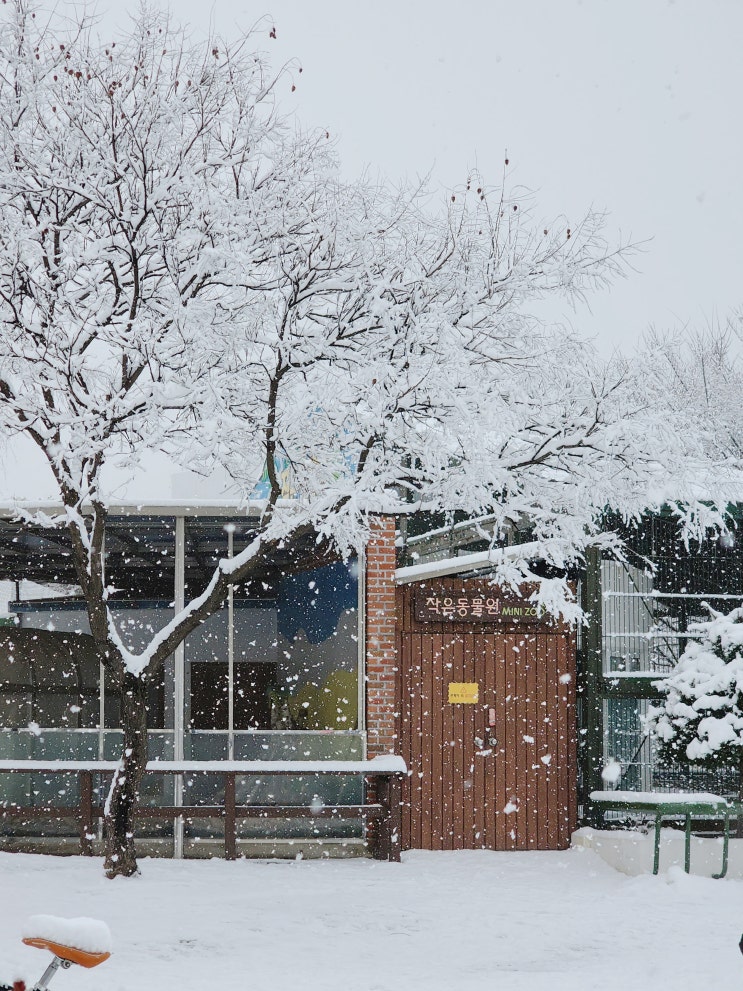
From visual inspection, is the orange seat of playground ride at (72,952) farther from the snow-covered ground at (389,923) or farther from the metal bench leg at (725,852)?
the metal bench leg at (725,852)

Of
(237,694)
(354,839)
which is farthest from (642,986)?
(237,694)

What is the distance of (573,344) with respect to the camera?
426 inches

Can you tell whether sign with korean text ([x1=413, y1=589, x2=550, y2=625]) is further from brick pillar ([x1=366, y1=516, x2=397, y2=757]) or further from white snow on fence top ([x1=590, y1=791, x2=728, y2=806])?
white snow on fence top ([x1=590, y1=791, x2=728, y2=806])

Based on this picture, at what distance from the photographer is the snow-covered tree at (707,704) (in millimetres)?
11617

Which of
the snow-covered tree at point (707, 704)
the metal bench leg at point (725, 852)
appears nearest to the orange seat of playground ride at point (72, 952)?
the metal bench leg at point (725, 852)

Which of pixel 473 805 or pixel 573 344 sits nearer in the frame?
pixel 573 344

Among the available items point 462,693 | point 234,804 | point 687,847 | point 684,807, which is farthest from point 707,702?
point 234,804

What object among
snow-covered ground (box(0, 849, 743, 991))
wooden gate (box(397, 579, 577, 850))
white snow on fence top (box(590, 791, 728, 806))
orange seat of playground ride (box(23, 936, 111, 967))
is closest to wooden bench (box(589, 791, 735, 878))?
white snow on fence top (box(590, 791, 728, 806))

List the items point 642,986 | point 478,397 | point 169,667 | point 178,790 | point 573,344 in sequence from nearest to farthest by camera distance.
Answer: point 642,986 → point 478,397 → point 573,344 → point 178,790 → point 169,667

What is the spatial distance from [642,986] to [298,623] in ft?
32.7

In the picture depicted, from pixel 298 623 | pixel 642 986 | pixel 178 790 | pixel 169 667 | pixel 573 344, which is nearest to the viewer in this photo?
pixel 642 986

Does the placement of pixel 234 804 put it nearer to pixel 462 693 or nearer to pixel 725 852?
pixel 462 693

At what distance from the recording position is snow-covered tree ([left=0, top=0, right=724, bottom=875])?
9570 mm

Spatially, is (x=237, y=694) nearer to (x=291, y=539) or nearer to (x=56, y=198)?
(x=291, y=539)
